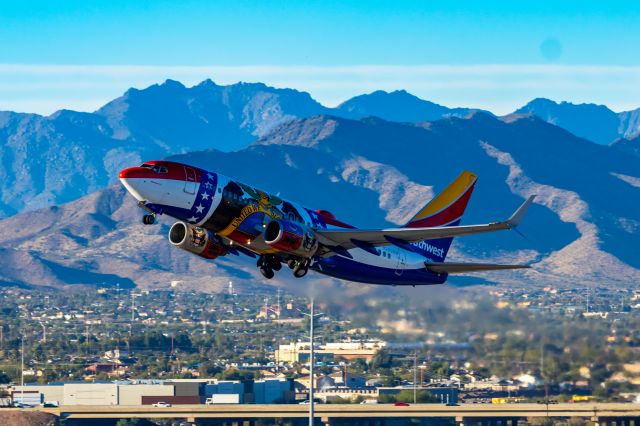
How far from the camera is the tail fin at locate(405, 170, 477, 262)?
11581 cm

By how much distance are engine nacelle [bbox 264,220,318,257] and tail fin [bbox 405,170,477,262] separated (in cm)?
1934

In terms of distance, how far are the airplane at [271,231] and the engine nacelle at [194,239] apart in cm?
7

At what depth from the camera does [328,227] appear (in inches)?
3976

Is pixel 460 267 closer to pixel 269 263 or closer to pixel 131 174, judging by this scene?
pixel 269 263

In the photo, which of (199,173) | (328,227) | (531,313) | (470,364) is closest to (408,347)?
(470,364)

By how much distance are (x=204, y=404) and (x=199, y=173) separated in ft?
346

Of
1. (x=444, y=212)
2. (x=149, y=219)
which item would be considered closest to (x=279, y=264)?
(x=149, y=219)

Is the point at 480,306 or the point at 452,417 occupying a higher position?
the point at 480,306

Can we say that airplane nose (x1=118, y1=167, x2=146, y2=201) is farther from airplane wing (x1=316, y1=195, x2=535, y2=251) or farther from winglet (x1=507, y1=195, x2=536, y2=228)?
winglet (x1=507, y1=195, x2=536, y2=228)

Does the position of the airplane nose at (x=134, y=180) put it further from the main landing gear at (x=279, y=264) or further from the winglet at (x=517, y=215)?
the winglet at (x=517, y=215)

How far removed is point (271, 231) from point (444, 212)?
24757mm

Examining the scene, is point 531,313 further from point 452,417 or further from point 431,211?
point 452,417

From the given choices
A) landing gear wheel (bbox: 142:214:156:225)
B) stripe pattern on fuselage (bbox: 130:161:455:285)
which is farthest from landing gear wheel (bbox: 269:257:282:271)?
landing gear wheel (bbox: 142:214:156:225)

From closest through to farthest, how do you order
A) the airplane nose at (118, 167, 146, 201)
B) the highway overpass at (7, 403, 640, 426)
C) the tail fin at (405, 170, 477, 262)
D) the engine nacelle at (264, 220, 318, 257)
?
the airplane nose at (118, 167, 146, 201), the engine nacelle at (264, 220, 318, 257), the tail fin at (405, 170, 477, 262), the highway overpass at (7, 403, 640, 426)
